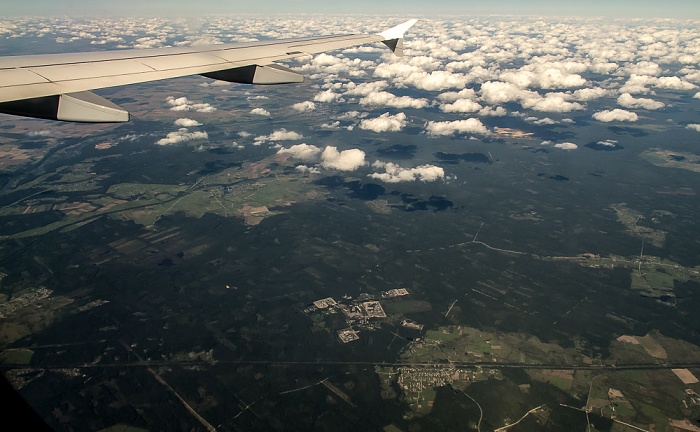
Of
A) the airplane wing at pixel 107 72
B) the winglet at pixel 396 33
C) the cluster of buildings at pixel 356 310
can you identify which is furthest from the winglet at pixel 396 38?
the cluster of buildings at pixel 356 310

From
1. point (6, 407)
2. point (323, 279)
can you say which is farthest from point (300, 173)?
point (6, 407)

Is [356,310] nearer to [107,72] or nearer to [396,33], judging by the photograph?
[396,33]

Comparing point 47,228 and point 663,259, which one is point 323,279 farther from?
point 663,259

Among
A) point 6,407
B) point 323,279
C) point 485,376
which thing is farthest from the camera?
point 323,279

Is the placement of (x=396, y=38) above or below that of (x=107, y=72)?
above

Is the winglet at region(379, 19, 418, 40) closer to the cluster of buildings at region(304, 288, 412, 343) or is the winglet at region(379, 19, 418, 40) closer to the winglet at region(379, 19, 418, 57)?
the winglet at region(379, 19, 418, 57)

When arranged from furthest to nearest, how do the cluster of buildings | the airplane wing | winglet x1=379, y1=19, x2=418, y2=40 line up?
the cluster of buildings
winglet x1=379, y1=19, x2=418, y2=40
the airplane wing

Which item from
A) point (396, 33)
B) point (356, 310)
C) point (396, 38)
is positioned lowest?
point (356, 310)

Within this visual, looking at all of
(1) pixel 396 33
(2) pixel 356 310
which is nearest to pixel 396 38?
(1) pixel 396 33

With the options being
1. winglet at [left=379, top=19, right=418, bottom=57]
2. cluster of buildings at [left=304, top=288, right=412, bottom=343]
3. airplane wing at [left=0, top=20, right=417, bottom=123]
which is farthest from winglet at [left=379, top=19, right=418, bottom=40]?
cluster of buildings at [left=304, top=288, right=412, bottom=343]
